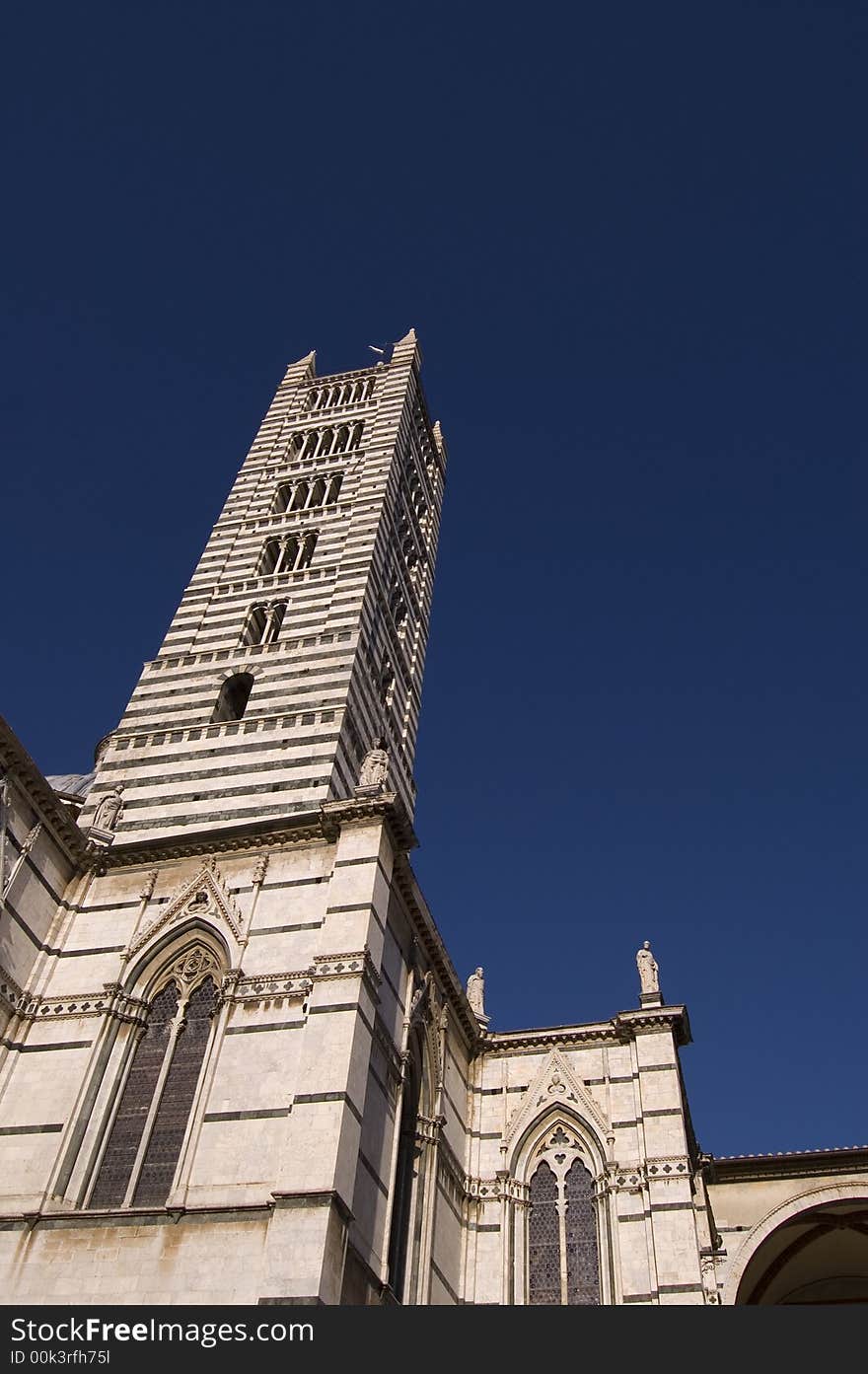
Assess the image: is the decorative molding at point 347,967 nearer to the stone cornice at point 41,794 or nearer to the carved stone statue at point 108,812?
the stone cornice at point 41,794

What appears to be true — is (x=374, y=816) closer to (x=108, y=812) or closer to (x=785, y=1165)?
(x=108, y=812)

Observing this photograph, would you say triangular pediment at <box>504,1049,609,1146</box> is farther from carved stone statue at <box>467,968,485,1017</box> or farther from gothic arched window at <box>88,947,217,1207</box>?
gothic arched window at <box>88,947,217,1207</box>

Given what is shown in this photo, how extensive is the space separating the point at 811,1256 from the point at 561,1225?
6.89m

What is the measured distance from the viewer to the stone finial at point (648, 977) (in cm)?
2230

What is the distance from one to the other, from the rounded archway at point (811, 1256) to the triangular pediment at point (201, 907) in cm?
1137

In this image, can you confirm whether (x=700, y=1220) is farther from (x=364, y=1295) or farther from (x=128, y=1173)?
(x=128, y=1173)

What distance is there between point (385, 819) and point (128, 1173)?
6.49 m

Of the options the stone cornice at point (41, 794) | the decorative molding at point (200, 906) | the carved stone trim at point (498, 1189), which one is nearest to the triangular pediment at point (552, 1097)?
the carved stone trim at point (498, 1189)

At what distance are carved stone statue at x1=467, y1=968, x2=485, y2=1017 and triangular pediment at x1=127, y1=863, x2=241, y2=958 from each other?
7.10m

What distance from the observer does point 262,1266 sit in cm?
1430

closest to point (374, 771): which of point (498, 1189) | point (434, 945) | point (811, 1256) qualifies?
point (434, 945)

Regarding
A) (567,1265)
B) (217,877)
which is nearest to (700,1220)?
(567,1265)

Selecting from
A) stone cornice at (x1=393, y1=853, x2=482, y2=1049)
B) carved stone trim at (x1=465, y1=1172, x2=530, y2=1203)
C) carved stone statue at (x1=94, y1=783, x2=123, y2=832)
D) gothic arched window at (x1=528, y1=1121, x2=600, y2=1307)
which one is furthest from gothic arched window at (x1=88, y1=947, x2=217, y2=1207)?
gothic arched window at (x1=528, y1=1121, x2=600, y2=1307)

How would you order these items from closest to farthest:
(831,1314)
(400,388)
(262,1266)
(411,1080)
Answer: (831,1314) → (262,1266) → (411,1080) → (400,388)
